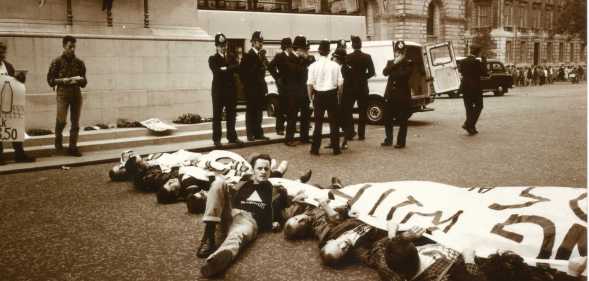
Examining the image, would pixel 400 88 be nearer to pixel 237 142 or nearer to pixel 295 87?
pixel 295 87

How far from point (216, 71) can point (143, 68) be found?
→ 2.94m

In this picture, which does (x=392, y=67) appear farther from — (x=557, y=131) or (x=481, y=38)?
(x=481, y=38)

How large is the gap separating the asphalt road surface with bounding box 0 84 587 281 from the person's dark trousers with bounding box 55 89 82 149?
973 mm

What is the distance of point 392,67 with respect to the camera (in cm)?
1054

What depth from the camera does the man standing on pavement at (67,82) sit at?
31.1 feet

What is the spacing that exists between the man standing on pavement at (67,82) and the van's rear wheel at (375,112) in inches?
318

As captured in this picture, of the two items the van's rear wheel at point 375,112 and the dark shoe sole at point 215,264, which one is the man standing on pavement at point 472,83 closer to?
the van's rear wheel at point 375,112

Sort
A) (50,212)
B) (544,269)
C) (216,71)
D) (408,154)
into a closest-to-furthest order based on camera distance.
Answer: (544,269), (50,212), (408,154), (216,71)

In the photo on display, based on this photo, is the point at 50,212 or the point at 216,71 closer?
the point at 50,212

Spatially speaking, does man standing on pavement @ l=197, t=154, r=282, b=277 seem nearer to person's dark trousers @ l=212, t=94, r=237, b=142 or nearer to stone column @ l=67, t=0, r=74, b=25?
person's dark trousers @ l=212, t=94, r=237, b=142

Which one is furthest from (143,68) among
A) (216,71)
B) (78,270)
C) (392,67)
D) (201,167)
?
(78,270)

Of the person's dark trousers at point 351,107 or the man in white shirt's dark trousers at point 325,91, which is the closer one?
the man in white shirt's dark trousers at point 325,91

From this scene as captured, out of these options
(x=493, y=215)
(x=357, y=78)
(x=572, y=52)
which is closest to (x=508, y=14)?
(x=572, y=52)

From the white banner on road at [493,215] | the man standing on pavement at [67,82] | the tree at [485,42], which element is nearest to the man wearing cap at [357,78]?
the man standing on pavement at [67,82]
